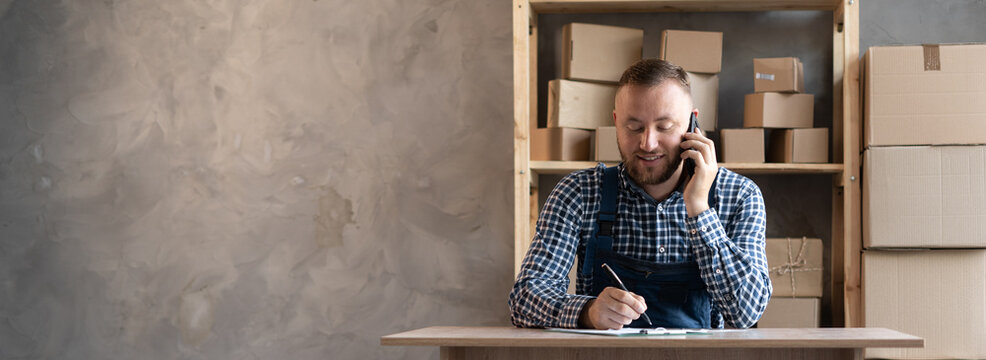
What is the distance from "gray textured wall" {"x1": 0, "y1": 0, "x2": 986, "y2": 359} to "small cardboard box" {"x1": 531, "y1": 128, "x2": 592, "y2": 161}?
404 mm

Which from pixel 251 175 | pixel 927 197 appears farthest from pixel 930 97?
pixel 251 175

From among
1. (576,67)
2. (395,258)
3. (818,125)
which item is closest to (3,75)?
(395,258)

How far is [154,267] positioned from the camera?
3453 millimetres

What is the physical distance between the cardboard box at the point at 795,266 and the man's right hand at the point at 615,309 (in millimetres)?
1254

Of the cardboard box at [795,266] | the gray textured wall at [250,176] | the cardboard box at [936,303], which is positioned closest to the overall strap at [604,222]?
the cardboard box at [795,266]

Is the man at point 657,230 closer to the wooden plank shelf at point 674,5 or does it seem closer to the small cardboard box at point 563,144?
the small cardboard box at point 563,144

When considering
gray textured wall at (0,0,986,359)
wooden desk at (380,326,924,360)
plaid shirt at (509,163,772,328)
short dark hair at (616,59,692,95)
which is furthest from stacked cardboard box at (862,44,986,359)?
wooden desk at (380,326,924,360)

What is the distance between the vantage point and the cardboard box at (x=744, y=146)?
9.04 ft

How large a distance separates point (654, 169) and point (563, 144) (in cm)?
87

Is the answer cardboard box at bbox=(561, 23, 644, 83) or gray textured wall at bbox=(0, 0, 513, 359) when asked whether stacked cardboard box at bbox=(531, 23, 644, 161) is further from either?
gray textured wall at bbox=(0, 0, 513, 359)

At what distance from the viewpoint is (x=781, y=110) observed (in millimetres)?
2744

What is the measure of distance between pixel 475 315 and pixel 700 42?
131cm

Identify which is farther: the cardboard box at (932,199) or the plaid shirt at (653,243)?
the cardboard box at (932,199)

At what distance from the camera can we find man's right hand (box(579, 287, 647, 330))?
5.37ft
